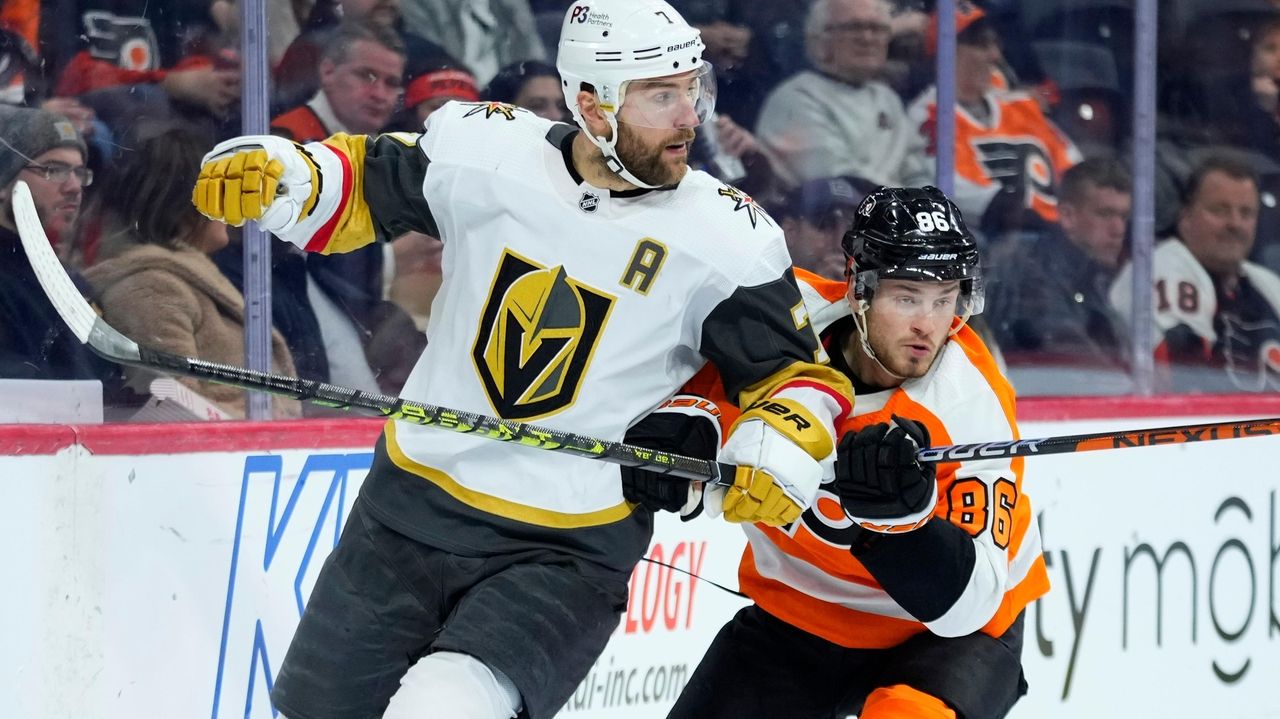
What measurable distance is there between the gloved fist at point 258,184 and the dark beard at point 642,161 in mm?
460

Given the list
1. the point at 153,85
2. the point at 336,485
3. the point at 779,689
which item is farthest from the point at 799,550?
the point at 153,85

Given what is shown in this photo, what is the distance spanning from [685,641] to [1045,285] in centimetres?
159

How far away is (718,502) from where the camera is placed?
94.2 inches

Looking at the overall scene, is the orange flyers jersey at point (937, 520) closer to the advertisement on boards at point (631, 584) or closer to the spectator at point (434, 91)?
the advertisement on boards at point (631, 584)

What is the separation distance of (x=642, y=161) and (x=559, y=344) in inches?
11.6

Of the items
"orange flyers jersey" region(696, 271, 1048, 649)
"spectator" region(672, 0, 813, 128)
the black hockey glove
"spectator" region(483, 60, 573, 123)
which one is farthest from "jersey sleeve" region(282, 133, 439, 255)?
"spectator" region(672, 0, 813, 128)

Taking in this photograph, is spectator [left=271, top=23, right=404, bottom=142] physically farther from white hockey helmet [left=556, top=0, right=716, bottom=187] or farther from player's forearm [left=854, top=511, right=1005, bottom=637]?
player's forearm [left=854, top=511, right=1005, bottom=637]

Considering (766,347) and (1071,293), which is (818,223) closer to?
(1071,293)

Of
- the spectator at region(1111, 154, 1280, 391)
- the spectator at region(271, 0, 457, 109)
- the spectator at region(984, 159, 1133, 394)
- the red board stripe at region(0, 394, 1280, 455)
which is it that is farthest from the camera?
the spectator at region(1111, 154, 1280, 391)

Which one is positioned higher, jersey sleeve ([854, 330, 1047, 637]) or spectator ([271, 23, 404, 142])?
spectator ([271, 23, 404, 142])

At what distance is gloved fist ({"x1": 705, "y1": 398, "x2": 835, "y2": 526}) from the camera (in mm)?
2303

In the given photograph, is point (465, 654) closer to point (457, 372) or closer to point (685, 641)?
point (457, 372)

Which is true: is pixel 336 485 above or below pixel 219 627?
above

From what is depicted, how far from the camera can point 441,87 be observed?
3584 millimetres
